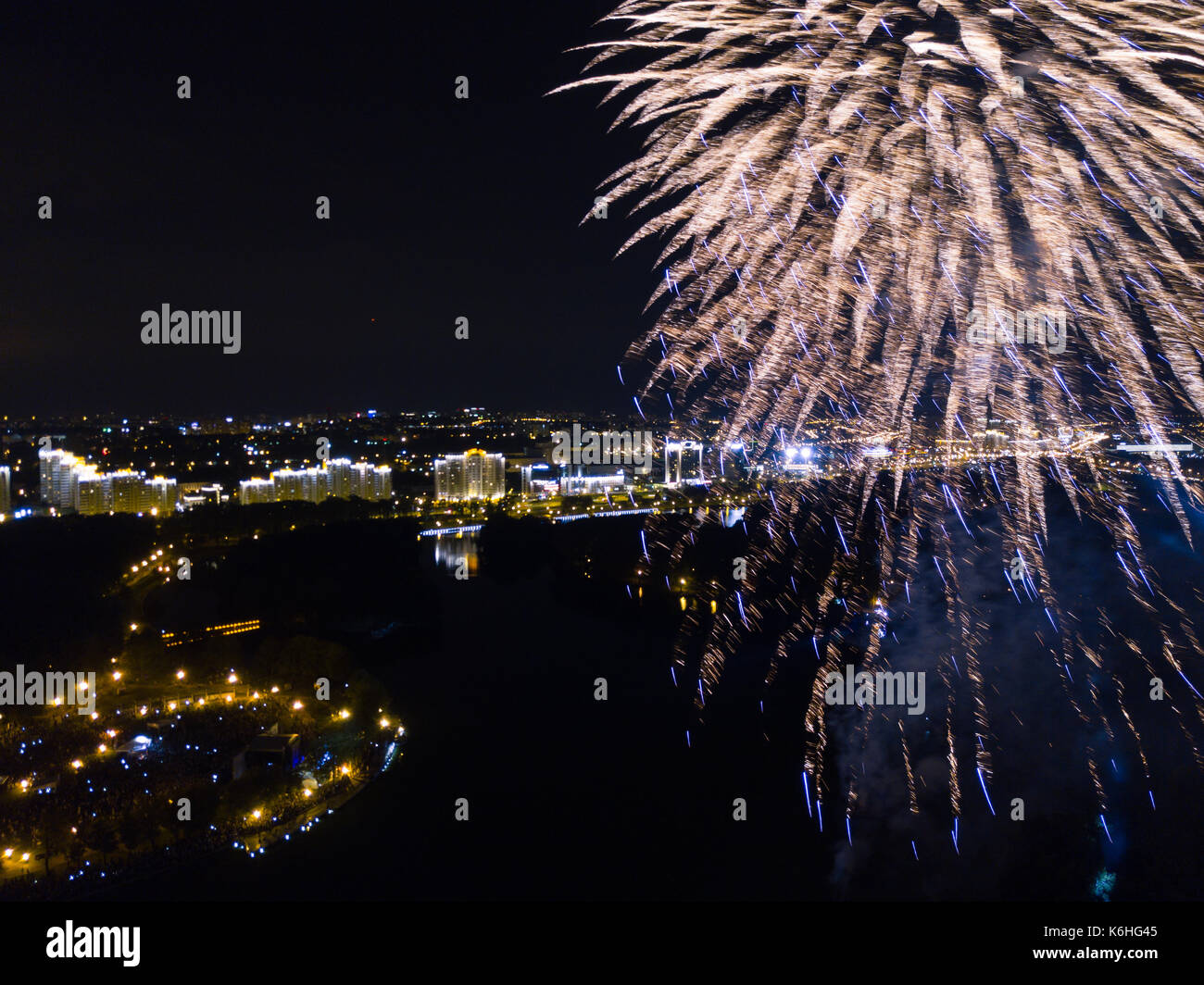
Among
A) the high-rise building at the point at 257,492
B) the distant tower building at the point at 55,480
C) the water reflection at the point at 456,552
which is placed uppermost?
the distant tower building at the point at 55,480

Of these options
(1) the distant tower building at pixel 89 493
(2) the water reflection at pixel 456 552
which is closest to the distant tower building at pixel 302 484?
(1) the distant tower building at pixel 89 493

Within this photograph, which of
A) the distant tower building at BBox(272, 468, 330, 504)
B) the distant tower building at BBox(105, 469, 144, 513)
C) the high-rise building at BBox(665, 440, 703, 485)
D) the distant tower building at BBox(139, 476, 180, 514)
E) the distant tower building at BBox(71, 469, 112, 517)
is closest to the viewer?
the high-rise building at BBox(665, 440, 703, 485)

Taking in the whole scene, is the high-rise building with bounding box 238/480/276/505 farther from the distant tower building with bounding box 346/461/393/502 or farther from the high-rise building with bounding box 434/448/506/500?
the high-rise building with bounding box 434/448/506/500

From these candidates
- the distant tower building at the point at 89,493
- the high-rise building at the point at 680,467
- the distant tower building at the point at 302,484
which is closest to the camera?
the high-rise building at the point at 680,467

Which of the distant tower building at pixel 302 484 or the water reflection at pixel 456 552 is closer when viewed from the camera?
the water reflection at pixel 456 552

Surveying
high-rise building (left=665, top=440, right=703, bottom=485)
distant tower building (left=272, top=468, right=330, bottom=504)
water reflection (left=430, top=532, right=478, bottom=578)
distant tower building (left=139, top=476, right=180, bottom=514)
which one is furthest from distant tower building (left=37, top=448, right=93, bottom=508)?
high-rise building (left=665, top=440, right=703, bottom=485)

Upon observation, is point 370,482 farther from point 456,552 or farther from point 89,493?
point 89,493

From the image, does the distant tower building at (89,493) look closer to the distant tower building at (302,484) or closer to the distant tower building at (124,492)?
the distant tower building at (124,492)

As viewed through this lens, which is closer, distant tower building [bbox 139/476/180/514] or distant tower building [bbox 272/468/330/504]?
distant tower building [bbox 139/476/180/514]
